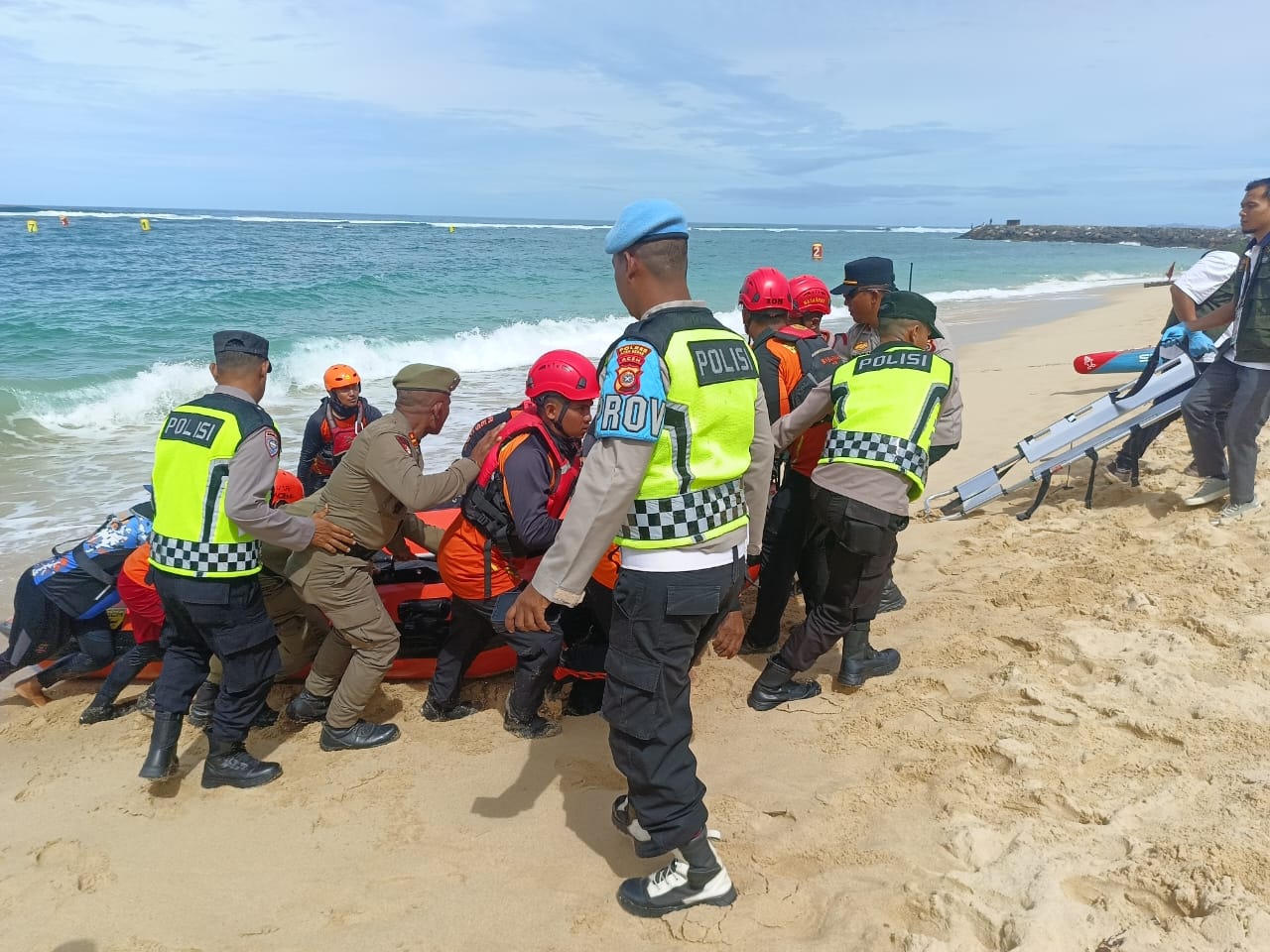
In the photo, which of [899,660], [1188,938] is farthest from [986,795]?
[899,660]

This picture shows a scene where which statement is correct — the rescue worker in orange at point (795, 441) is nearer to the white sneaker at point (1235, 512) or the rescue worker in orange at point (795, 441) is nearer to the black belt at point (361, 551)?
the black belt at point (361, 551)

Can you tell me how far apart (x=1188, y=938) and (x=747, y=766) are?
5.31 ft

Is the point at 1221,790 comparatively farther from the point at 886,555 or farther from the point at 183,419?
the point at 183,419

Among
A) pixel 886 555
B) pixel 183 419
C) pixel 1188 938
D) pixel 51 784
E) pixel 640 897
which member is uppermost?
pixel 183 419

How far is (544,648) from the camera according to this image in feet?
12.2

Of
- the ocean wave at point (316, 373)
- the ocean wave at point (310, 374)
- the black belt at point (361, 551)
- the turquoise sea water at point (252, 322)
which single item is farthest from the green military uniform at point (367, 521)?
the ocean wave at point (310, 374)

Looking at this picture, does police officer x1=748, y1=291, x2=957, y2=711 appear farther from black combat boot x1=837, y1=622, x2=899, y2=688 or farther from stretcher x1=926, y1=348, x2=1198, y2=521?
stretcher x1=926, y1=348, x2=1198, y2=521

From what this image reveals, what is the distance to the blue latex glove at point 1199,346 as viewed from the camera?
5980 millimetres

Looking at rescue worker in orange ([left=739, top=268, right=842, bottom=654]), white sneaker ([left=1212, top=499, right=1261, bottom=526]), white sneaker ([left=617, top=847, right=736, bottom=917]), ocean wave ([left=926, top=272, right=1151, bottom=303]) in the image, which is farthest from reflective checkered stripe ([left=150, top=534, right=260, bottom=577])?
ocean wave ([left=926, top=272, right=1151, bottom=303])

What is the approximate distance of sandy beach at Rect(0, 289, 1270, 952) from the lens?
2.49m

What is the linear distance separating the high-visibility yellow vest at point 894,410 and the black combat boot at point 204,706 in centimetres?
322

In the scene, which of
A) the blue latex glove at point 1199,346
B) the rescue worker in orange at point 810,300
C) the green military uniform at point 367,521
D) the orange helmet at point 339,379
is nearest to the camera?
the green military uniform at point 367,521

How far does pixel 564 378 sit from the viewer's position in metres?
3.46

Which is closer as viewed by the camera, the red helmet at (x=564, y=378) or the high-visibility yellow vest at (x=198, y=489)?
the high-visibility yellow vest at (x=198, y=489)
